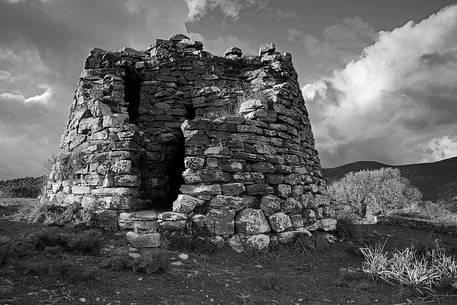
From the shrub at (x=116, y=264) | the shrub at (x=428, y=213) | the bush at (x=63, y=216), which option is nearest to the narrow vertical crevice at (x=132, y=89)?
the bush at (x=63, y=216)

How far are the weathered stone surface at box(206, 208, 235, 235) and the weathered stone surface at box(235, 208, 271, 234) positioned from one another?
0.45 feet

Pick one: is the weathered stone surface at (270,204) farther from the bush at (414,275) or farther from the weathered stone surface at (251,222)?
the bush at (414,275)

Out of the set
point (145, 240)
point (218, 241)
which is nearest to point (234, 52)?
point (218, 241)

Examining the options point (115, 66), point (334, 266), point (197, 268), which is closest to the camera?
point (197, 268)

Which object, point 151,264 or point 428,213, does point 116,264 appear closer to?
point 151,264

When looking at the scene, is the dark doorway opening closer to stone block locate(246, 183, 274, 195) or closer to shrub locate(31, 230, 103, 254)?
stone block locate(246, 183, 274, 195)

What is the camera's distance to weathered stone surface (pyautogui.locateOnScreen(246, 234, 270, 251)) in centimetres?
655

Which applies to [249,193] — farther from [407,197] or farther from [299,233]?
[407,197]

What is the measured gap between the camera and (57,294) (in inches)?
154

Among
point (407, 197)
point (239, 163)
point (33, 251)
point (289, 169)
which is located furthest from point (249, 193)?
point (407, 197)

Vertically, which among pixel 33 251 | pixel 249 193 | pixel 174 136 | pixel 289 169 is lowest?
pixel 33 251

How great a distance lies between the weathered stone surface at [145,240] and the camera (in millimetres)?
6055

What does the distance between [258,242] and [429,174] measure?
150 feet

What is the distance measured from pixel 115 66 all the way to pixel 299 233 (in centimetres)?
640
